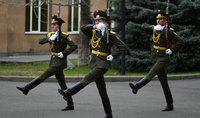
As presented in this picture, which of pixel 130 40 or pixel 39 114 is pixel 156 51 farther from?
pixel 130 40

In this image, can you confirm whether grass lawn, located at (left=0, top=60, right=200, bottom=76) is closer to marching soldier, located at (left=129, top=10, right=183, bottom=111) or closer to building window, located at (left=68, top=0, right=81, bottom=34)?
marching soldier, located at (left=129, top=10, right=183, bottom=111)

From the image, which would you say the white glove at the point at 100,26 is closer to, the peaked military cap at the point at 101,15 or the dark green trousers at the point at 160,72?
the peaked military cap at the point at 101,15

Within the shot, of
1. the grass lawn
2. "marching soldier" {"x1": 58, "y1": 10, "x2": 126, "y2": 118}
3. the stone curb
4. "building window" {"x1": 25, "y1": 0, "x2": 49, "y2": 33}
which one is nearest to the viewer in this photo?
"marching soldier" {"x1": 58, "y1": 10, "x2": 126, "y2": 118}

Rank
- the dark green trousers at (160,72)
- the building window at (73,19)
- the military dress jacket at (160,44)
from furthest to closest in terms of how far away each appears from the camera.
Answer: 1. the building window at (73,19)
2. the military dress jacket at (160,44)
3. the dark green trousers at (160,72)

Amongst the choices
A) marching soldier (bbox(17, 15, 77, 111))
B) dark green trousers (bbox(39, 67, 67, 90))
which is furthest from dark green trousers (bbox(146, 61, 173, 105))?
dark green trousers (bbox(39, 67, 67, 90))

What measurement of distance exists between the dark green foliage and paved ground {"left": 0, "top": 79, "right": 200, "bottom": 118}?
3.18m

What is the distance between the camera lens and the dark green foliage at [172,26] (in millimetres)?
16422

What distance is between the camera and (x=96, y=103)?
32.8 ft

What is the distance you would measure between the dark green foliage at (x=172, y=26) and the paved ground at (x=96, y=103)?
3.18 meters

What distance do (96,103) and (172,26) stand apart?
7.22 meters

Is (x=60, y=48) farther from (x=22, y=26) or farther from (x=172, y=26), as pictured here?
(x=22, y=26)

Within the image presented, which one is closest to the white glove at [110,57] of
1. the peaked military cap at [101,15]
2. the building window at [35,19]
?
the peaked military cap at [101,15]

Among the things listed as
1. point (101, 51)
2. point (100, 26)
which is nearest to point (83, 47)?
point (101, 51)

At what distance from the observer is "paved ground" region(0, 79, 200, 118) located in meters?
8.66
